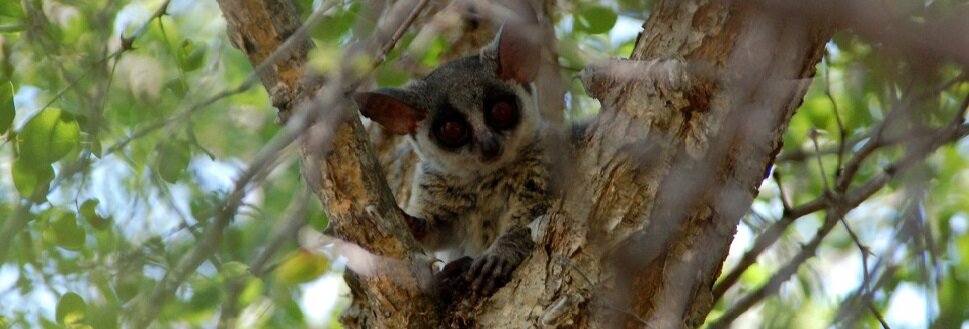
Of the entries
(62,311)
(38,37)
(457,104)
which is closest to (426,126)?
(457,104)

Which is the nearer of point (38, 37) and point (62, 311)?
point (62, 311)

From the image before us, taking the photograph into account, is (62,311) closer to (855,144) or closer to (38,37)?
(38,37)

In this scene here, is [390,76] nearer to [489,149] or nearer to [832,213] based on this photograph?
[489,149]

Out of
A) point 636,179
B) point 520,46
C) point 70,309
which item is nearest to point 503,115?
point 520,46

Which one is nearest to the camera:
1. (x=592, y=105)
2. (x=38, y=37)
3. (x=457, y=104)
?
(x=38, y=37)

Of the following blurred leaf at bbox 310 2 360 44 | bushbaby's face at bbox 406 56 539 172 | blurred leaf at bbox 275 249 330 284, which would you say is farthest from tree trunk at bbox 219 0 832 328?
bushbaby's face at bbox 406 56 539 172

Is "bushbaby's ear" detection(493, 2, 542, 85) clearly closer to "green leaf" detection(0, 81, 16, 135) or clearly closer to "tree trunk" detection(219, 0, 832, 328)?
"tree trunk" detection(219, 0, 832, 328)
